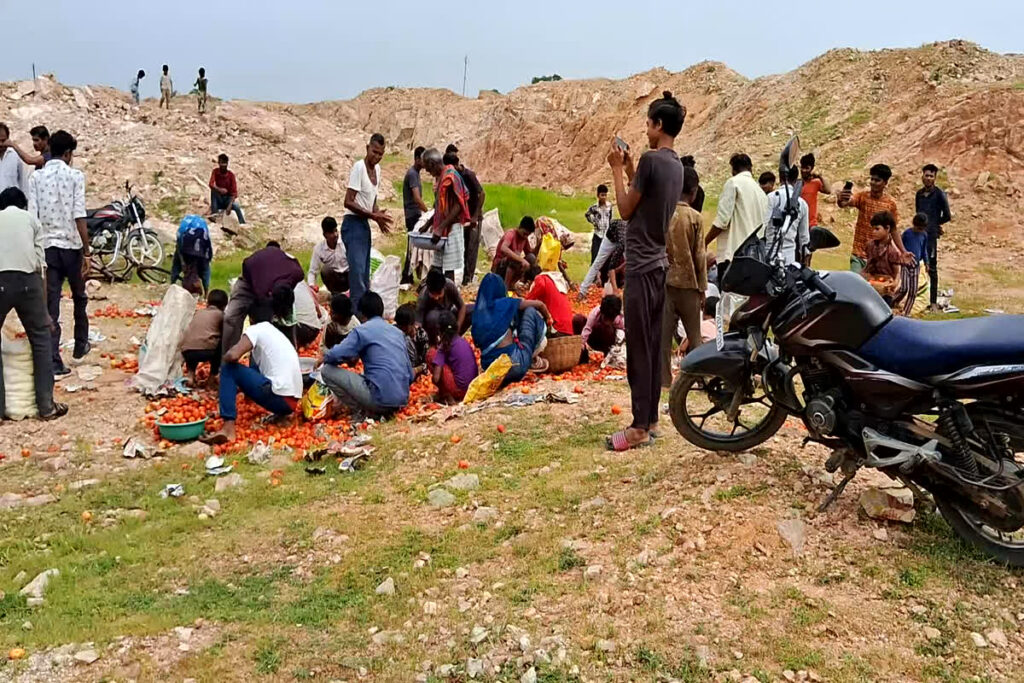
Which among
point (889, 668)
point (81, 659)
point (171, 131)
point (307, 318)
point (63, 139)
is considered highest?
point (171, 131)

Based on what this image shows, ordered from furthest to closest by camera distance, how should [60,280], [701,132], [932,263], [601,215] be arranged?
[701,132] → [601,215] → [932,263] → [60,280]

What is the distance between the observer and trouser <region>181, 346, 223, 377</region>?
698 centimetres

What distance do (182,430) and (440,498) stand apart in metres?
2.46

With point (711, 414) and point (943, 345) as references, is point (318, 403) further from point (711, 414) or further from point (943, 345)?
point (943, 345)

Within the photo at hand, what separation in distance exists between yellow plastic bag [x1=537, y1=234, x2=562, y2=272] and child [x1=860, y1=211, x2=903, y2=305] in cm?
430

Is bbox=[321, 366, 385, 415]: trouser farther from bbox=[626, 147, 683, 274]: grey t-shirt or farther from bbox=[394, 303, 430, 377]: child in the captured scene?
bbox=[626, 147, 683, 274]: grey t-shirt

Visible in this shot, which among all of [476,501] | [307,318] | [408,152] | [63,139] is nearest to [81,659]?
[476,501]

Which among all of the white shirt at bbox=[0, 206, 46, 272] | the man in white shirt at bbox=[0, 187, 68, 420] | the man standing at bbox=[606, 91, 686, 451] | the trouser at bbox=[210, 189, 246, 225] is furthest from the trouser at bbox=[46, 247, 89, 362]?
the trouser at bbox=[210, 189, 246, 225]

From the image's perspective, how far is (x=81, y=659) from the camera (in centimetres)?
334

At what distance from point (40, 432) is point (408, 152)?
42624mm

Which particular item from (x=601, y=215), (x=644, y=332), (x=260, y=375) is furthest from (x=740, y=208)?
(x=601, y=215)

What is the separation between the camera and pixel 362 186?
26.7ft

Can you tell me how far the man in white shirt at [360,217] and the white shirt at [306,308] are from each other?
0.43 meters

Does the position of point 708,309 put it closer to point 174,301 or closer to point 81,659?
point 174,301
